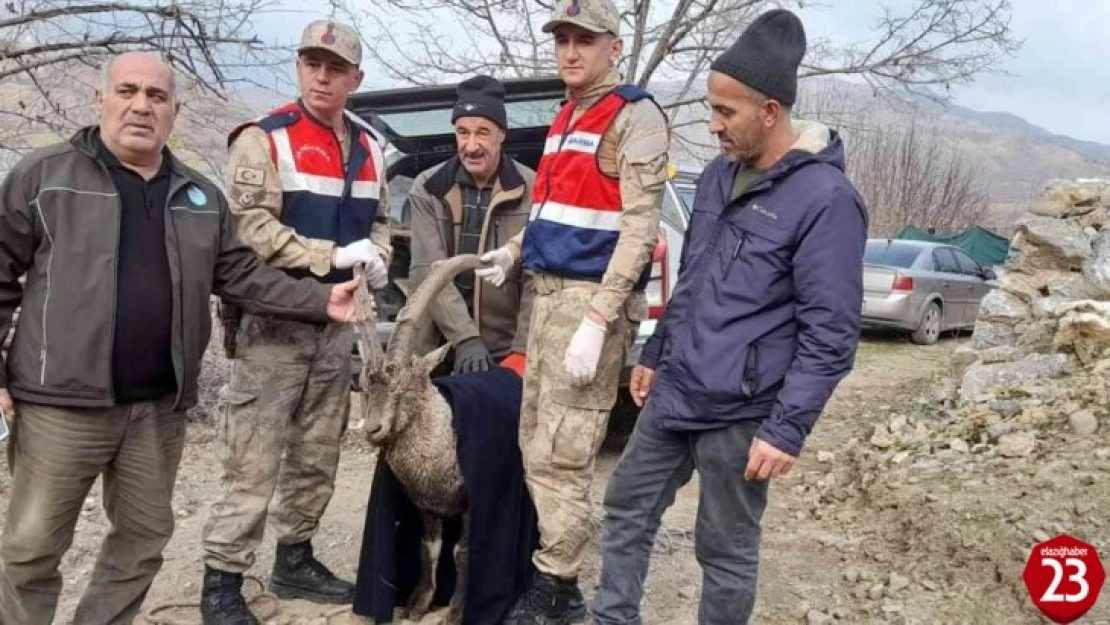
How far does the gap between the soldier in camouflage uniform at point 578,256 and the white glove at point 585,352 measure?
5 centimetres

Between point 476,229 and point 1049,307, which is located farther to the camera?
point 1049,307

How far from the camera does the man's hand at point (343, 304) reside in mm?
3582

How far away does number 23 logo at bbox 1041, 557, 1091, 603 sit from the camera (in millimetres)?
2721

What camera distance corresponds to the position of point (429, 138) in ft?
17.6

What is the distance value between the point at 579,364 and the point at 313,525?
1.67m

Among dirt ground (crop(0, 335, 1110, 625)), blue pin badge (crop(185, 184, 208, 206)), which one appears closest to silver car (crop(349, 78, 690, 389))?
dirt ground (crop(0, 335, 1110, 625))

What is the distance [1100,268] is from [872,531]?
13.6 ft

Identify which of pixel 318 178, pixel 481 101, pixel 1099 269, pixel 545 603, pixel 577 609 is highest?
pixel 481 101

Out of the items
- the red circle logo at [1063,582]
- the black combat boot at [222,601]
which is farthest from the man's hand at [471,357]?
the red circle logo at [1063,582]

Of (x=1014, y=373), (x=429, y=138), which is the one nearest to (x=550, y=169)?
(x=429, y=138)

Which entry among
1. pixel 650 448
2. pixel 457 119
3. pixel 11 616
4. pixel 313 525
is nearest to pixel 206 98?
pixel 457 119

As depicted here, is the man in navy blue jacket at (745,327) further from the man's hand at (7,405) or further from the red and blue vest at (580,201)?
the man's hand at (7,405)

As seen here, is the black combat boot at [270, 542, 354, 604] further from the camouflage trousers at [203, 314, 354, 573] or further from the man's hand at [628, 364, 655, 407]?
the man's hand at [628, 364, 655, 407]

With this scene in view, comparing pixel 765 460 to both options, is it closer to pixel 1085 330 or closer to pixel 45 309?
pixel 45 309
